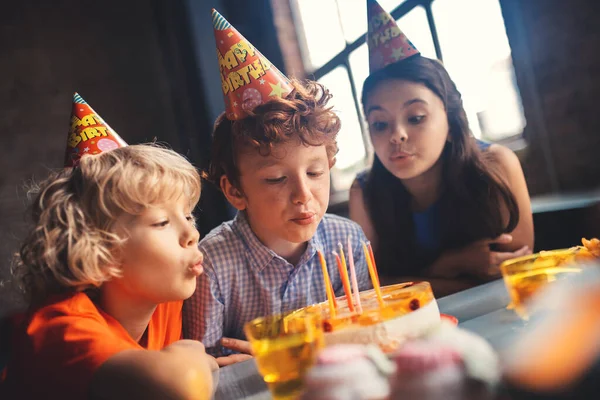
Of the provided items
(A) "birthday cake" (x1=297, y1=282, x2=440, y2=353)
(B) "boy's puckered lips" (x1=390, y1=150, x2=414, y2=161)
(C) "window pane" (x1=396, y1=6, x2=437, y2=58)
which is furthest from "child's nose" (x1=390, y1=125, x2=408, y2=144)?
(A) "birthday cake" (x1=297, y1=282, x2=440, y2=353)

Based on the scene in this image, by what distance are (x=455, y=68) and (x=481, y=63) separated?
4 cm

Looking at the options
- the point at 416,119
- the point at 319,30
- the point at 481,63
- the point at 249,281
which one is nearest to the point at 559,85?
the point at 481,63

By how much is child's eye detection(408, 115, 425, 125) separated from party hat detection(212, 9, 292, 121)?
0.15 m

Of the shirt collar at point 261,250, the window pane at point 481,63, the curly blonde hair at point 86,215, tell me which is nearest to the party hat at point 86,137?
the curly blonde hair at point 86,215

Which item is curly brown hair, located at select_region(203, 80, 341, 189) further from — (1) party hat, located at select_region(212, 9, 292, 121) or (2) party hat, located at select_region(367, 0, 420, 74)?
(2) party hat, located at select_region(367, 0, 420, 74)

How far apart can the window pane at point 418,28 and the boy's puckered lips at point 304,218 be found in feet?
0.85

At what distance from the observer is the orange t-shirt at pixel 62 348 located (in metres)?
0.28

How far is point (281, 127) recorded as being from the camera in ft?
1.40

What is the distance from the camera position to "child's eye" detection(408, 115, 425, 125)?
0.52 m

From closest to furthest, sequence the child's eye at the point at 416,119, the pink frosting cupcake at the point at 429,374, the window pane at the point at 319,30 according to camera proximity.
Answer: the pink frosting cupcake at the point at 429,374 → the child's eye at the point at 416,119 → the window pane at the point at 319,30

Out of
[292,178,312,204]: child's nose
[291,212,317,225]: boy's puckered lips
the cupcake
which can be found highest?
[292,178,312,204]: child's nose

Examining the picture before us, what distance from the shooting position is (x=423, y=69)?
536 mm

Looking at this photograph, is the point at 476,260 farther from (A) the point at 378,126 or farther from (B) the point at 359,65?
(B) the point at 359,65

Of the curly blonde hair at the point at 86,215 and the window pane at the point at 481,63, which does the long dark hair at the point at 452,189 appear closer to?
the window pane at the point at 481,63
